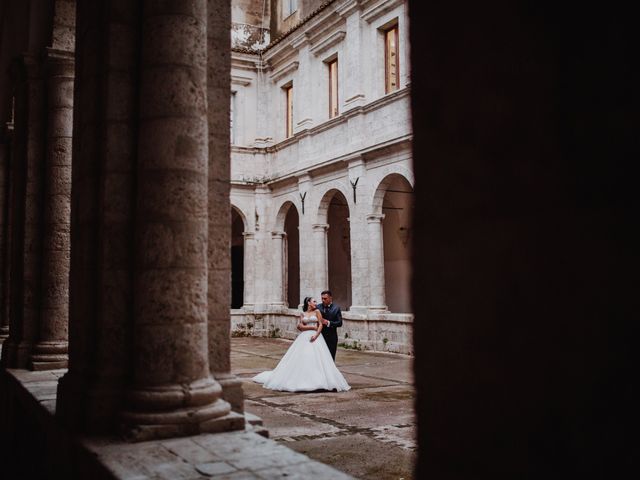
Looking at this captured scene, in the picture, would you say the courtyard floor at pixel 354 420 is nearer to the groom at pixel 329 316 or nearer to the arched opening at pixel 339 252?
the groom at pixel 329 316

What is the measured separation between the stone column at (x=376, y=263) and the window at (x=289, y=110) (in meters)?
4.90

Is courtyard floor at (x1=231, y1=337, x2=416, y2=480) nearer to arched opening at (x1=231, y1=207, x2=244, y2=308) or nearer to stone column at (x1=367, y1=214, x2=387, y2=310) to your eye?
stone column at (x1=367, y1=214, x2=387, y2=310)

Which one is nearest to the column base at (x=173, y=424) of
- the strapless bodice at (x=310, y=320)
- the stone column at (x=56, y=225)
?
the stone column at (x=56, y=225)

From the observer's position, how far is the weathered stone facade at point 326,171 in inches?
555

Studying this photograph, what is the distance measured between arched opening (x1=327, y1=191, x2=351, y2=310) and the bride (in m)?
10.0

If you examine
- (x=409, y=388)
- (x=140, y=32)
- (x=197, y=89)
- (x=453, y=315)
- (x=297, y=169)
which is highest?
(x=297, y=169)

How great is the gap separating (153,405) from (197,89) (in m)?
1.76

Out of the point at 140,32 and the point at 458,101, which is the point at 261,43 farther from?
the point at 458,101

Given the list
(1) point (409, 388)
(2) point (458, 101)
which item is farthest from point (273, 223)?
(2) point (458, 101)

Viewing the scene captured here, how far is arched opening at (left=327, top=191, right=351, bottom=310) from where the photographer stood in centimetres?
1936

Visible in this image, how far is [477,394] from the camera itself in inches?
40.1

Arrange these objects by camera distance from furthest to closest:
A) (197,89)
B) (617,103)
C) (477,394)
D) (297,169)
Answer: (297,169) < (197,89) < (477,394) < (617,103)

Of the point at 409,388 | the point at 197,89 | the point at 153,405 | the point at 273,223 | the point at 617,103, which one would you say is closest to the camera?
the point at 617,103

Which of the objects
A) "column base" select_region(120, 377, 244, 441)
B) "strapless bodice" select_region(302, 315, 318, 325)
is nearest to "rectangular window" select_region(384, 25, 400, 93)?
"strapless bodice" select_region(302, 315, 318, 325)
